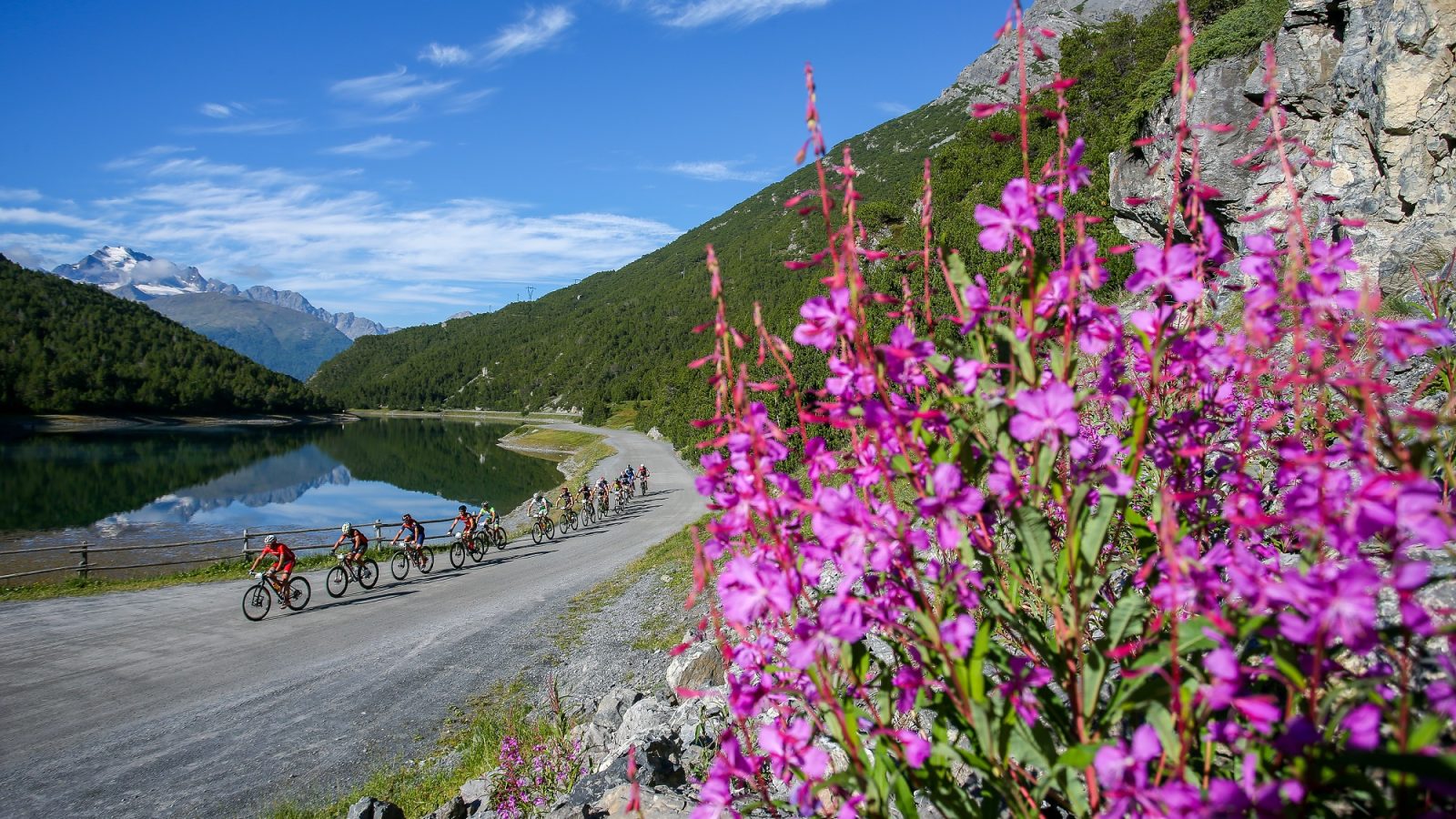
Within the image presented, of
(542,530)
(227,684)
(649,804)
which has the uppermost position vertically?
(649,804)

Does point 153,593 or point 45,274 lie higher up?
point 45,274

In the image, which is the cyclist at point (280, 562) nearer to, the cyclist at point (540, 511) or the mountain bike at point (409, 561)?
the mountain bike at point (409, 561)

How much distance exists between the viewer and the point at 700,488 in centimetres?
169

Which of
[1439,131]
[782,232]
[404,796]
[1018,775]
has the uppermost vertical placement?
[782,232]

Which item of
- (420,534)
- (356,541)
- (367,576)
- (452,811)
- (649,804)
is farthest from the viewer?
(420,534)

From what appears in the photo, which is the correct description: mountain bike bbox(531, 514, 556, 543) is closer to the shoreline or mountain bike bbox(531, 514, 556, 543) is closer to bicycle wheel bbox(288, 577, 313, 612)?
bicycle wheel bbox(288, 577, 313, 612)

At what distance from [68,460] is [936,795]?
88701 millimetres

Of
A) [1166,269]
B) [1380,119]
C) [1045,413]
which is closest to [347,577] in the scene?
[1045,413]

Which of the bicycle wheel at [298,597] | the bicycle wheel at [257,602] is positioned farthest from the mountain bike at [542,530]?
the bicycle wheel at [257,602]

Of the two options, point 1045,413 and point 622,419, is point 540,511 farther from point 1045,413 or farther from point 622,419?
point 622,419

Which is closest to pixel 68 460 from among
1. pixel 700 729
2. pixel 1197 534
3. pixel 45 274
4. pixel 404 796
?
pixel 404 796

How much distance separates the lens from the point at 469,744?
32.2ft

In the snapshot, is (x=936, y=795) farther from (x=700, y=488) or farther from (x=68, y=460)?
(x=68, y=460)

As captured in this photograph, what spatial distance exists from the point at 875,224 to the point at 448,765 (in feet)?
149
